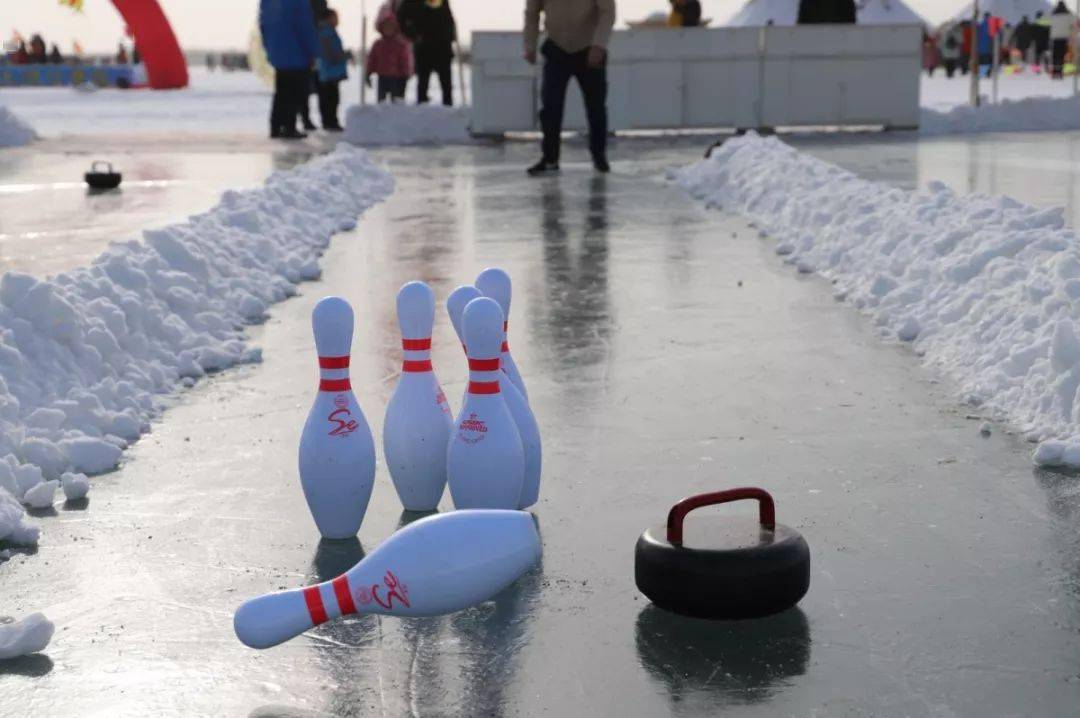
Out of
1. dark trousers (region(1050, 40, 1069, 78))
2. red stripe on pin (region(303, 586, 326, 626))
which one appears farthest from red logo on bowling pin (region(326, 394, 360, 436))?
dark trousers (region(1050, 40, 1069, 78))

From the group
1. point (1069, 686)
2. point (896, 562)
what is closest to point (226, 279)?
point (896, 562)

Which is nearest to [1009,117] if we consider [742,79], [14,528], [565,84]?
[742,79]

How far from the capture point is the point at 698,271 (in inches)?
318

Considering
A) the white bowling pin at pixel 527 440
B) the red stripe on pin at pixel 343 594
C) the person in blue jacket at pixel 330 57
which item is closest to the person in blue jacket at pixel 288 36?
the person in blue jacket at pixel 330 57

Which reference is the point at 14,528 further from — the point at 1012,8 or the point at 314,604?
the point at 1012,8

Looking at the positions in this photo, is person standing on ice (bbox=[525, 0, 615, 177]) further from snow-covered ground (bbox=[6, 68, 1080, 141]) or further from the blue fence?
the blue fence

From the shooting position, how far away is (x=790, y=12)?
89.6 ft

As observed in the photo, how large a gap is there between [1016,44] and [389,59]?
29794 millimetres

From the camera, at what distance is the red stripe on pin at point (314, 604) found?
113 inches

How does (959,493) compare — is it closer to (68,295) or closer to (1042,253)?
(1042,253)

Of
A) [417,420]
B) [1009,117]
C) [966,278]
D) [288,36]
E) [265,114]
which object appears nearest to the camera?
[417,420]

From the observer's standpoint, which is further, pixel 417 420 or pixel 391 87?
pixel 391 87

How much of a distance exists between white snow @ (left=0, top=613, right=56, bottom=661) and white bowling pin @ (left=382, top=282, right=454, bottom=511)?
1.10 m

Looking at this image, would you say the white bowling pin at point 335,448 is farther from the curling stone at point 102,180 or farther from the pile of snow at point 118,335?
the curling stone at point 102,180
